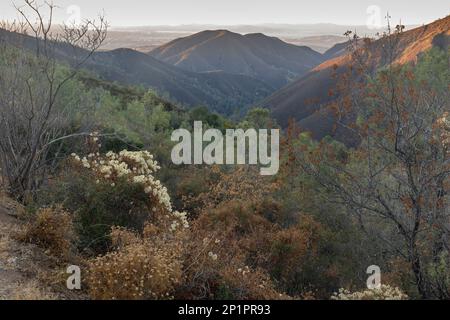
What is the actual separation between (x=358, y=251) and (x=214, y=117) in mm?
34857

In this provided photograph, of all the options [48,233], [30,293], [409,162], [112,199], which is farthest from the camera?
[112,199]

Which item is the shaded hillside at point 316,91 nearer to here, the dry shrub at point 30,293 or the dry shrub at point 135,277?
the dry shrub at point 135,277

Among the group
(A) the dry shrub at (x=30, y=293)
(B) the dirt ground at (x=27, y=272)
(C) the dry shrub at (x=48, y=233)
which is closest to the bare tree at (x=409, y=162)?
(C) the dry shrub at (x=48, y=233)

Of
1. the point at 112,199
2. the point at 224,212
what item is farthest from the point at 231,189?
the point at 112,199

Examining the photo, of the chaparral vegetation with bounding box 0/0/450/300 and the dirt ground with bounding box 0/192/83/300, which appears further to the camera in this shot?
the chaparral vegetation with bounding box 0/0/450/300

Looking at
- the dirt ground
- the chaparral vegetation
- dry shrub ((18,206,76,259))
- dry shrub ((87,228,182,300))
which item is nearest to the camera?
the dirt ground

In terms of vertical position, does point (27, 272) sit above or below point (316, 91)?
below

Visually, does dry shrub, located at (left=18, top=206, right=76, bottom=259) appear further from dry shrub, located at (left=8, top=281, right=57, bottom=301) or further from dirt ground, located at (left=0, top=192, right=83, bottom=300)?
dry shrub, located at (left=8, top=281, right=57, bottom=301)

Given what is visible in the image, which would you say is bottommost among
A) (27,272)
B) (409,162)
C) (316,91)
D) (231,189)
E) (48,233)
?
(231,189)

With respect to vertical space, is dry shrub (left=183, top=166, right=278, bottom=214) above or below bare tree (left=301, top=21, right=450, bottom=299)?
below

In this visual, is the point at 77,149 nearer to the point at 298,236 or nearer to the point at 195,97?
the point at 298,236

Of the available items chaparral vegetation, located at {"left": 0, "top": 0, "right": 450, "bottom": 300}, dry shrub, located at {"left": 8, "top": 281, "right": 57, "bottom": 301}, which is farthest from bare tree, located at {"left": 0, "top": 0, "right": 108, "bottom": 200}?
dry shrub, located at {"left": 8, "top": 281, "right": 57, "bottom": 301}

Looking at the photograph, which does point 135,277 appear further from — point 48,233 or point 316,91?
point 316,91
